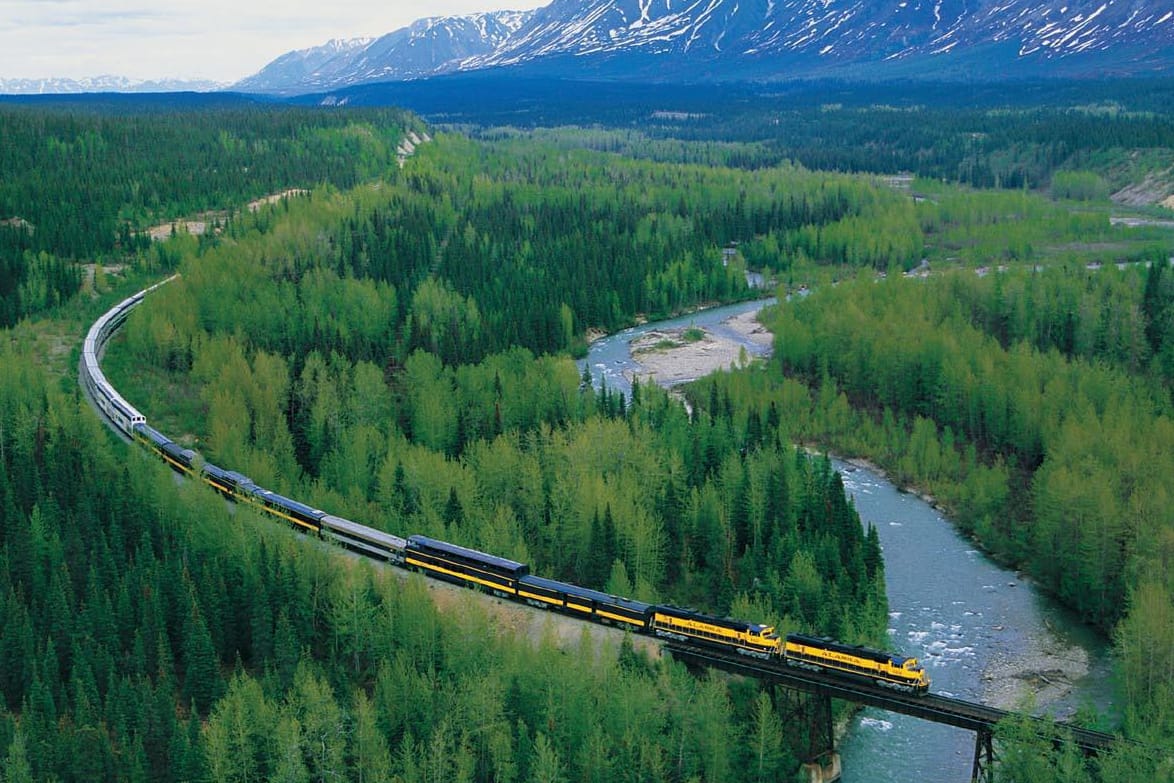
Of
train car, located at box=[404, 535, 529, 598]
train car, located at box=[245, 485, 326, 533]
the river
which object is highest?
train car, located at box=[245, 485, 326, 533]

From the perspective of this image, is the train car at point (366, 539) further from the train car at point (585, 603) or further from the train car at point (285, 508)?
the train car at point (585, 603)

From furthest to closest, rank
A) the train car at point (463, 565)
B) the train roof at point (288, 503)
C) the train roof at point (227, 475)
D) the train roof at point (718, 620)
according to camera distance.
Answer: the train roof at point (227, 475) < the train roof at point (288, 503) < the train car at point (463, 565) < the train roof at point (718, 620)

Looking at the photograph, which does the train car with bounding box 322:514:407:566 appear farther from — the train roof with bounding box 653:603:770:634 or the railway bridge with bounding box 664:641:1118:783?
the railway bridge with bounding box 664:641:1118:783

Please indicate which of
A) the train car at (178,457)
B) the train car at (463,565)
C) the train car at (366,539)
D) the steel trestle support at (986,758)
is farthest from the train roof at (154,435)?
the steel trestle support at (986,758)

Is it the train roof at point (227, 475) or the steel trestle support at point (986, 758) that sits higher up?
the train roof at point (227, 475)

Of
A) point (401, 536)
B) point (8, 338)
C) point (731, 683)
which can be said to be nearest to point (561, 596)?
point (731, 683)

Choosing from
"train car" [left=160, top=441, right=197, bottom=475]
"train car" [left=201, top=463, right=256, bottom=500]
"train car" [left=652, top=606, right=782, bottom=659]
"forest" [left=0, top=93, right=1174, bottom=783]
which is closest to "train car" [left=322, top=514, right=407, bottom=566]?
"forest" [left=0, top=93, right=1174, bottom=783]
